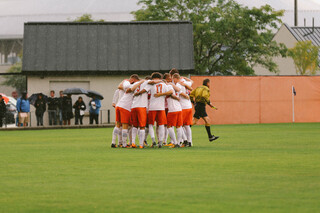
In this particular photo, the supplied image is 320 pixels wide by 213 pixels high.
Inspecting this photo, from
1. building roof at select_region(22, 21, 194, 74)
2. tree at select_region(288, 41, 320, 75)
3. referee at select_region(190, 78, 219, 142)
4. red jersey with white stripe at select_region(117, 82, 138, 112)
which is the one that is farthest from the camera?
tree at select_region(288, 41, 320, 75)

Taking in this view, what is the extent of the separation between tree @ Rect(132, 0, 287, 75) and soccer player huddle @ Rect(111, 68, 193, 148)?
32134 mm

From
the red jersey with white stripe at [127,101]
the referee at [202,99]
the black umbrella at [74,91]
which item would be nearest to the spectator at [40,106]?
the black umbrella at [74,91]

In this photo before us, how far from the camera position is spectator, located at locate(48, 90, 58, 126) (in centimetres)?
4116

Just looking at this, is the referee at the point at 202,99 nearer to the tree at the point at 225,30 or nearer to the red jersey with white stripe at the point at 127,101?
the red jersey with white stripe at the point at 127,101

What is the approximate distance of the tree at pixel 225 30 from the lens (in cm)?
5259

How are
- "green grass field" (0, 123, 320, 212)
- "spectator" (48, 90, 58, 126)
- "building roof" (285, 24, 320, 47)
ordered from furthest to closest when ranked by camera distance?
"building roof" (285, 24, 320, 47), "spectator" (48, 90, 58, 126), "green grass field" (0, 123, 320, 212)

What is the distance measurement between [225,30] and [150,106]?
33.6 metres

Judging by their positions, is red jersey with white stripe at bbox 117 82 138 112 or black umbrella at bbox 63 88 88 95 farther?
black umbrella at bbox 63 88 88 95

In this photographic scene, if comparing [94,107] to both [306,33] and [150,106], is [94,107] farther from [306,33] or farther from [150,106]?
[306,33]

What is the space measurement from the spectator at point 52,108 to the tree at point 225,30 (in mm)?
14980

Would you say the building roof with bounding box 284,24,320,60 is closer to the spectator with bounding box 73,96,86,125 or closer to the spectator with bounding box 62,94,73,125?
the spectator with bounding box 73,96,86,125

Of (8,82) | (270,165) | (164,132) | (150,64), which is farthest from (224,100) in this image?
(8,82)

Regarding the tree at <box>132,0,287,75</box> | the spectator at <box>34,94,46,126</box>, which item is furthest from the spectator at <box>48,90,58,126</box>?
the tree at <box>132,0,287,75</box>

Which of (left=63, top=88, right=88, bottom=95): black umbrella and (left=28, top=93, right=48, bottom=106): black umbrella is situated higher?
(left=63, top=88, right=88, bottom=95): black umbrella
